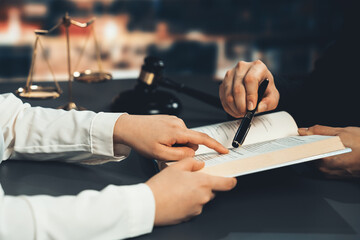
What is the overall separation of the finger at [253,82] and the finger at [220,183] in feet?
0.81

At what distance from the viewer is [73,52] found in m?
2.97

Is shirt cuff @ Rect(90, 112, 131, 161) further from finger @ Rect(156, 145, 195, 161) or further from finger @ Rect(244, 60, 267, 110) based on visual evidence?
finger @ Rect(244, 60, 267, 110)

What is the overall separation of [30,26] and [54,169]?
253cm

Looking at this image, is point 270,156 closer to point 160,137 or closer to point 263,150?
point 263,150

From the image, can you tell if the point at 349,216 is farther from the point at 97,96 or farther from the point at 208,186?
the point at 97,96

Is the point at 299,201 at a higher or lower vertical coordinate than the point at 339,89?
lower

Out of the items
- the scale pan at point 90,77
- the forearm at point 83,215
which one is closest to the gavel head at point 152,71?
the scale pan at point 90,77

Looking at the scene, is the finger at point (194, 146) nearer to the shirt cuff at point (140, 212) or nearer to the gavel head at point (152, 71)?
the shirt cuff at point (140, 212)

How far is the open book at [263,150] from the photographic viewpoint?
61cm

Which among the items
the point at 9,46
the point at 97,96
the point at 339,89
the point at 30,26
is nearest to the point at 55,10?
the point at 30,26

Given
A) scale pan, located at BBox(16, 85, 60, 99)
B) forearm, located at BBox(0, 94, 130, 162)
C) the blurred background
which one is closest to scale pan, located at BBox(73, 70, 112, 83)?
scale pan, located at BBox(16, 85, 60, 99)

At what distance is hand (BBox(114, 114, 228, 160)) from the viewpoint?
2.27ft

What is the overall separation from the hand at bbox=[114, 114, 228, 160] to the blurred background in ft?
7.60

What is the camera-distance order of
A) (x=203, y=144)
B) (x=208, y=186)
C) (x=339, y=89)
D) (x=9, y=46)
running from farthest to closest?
(x=9, y=46) → (x=339, y=89) → (x=203, y=144) → (x=208, y=186)
